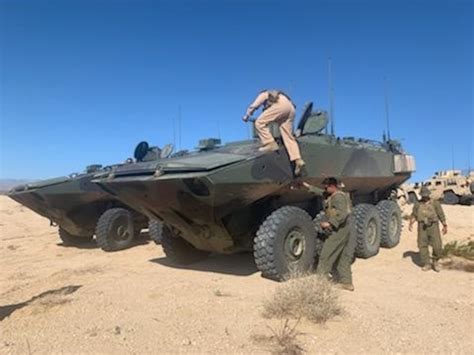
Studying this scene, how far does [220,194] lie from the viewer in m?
5.99

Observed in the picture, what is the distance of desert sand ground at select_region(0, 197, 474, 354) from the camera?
3.96 m

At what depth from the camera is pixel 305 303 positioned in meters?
4.67

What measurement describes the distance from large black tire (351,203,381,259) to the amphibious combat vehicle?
160 inches

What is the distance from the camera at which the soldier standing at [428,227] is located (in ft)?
25.5

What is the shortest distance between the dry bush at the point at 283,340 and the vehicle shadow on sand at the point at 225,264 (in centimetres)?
298

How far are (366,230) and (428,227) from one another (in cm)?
122

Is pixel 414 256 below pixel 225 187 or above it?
below

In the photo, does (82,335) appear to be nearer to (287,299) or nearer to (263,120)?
(287,299)

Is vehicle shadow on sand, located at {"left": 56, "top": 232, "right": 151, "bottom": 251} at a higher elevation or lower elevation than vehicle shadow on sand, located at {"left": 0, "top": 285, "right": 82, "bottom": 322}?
lower

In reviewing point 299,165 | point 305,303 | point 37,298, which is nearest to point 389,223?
point 299,165

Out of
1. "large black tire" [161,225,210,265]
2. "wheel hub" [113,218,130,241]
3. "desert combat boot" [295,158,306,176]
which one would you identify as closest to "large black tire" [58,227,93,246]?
"wheel hub" [113,218,130,241]

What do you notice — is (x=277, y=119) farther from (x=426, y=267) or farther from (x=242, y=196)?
(x=426, y=267)

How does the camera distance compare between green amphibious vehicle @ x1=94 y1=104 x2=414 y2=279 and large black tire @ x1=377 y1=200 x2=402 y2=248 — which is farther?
large black tire @ x1=377 y1=200 x2=402 y2=248

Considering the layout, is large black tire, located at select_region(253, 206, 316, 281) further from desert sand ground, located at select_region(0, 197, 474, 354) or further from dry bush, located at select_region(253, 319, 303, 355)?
dry bush, located at select_region(253, 319, 303, 355)
